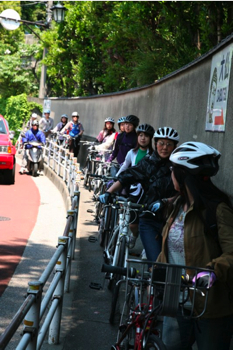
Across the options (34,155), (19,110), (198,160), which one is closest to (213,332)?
(198,160)

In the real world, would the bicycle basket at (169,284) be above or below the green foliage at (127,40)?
below

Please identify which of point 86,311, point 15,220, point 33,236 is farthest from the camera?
point 15,220

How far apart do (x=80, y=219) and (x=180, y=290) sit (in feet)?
34.0

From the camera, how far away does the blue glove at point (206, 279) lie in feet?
11.1

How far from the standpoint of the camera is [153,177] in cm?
657

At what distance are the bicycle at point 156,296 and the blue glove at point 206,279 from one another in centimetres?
3

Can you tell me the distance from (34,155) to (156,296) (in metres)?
19.6

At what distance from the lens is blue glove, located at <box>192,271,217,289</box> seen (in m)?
3.38

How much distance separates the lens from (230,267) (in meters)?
3.40

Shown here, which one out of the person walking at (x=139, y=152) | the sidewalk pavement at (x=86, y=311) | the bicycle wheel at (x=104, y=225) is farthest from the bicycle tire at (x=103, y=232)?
the person walking at (x=139, y=152)

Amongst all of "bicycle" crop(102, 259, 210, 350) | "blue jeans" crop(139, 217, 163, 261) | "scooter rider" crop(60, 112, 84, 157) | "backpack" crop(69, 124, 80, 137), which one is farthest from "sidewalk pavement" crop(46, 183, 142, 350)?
"backpack" crop(69, 124, 80, 137)

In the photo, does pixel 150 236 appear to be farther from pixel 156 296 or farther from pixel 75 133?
pixel 75 133

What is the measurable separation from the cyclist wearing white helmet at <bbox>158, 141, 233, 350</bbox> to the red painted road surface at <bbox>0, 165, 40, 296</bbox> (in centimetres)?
420

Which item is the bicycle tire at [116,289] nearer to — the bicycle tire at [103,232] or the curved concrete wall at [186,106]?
the curved concrete wall at [186,106]
